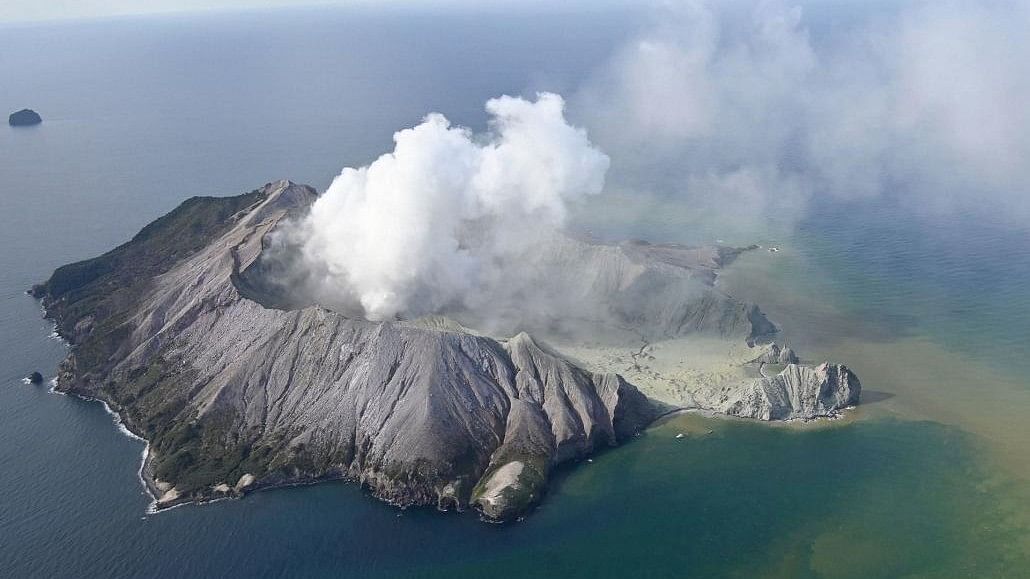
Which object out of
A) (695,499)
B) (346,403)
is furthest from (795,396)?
(346,403)

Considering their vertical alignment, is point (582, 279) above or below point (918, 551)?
above

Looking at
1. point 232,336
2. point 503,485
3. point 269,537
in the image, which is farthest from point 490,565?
point 232,336

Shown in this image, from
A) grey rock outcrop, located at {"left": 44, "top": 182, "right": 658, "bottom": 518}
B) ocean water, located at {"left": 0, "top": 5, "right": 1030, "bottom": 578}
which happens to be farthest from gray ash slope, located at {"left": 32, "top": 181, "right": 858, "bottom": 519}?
ocean water, located at {"left": 0, "top": 5, "right": 1030, "bottom": 578}

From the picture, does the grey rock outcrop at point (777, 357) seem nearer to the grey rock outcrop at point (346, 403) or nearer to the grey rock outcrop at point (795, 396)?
the grey rock outcrop at point (795, 396)

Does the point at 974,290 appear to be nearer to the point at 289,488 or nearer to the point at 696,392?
the point at 696,392

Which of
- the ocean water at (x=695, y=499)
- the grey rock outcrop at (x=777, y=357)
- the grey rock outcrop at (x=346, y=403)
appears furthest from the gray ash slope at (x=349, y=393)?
the grey rock outcrop at (x=777, y=357)

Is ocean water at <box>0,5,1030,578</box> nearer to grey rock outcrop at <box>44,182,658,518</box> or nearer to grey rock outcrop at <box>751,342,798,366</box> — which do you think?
grey rock outcrop at <box>44,182,658,518</box>
